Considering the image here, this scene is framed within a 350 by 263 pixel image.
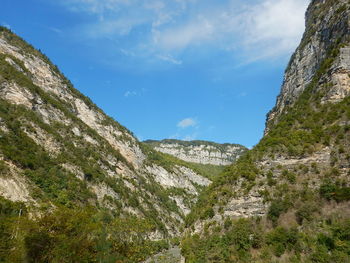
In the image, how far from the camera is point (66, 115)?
75.9m

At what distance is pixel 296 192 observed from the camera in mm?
26484

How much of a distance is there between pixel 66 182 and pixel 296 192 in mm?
43501

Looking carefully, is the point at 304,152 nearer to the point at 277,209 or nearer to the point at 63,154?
the point at 277,209

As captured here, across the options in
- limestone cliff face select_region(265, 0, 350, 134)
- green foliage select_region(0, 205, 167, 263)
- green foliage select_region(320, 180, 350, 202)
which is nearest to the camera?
green foliage select_region(320, 180, 350, 202)

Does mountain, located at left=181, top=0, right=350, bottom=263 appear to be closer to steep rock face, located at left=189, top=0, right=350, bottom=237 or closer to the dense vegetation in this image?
steep rock face, located at left=189, top=0, right=350, bottom=237

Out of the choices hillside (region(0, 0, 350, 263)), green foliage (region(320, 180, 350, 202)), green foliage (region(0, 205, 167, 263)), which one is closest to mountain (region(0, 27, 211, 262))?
green foliage (region(0, 205, 167, 263))

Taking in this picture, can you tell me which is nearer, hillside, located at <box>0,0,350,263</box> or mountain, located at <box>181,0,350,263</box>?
mountain, located at <box>181,0,350,263</box>

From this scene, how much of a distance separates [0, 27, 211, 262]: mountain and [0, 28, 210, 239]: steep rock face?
0.22 metres

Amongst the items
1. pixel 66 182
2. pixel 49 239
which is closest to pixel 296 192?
pixel 49 239

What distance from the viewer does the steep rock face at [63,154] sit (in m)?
46.6

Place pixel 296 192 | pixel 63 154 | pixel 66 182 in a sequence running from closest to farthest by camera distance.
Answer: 1. pixel 296 192
2. pixel 66 182
3. pixel 63 154

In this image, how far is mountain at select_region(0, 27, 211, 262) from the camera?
2705cm

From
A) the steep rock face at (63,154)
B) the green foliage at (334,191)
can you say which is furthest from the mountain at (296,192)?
the steep rock face at (63,154)

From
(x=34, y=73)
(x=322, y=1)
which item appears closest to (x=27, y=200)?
(x=34, y=73)
